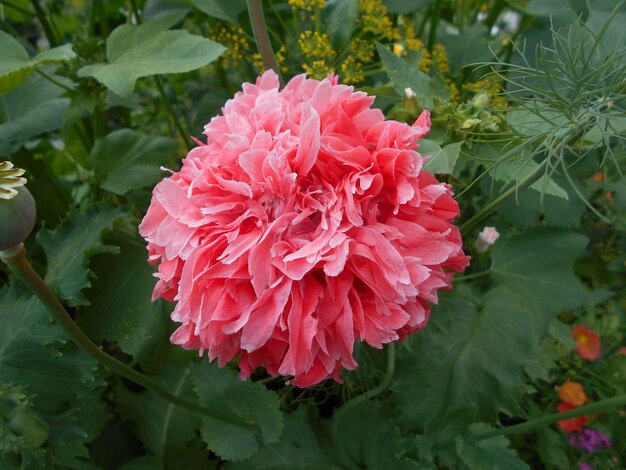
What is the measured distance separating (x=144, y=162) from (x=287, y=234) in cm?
34

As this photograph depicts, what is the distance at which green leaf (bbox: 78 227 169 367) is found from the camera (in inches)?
24.3

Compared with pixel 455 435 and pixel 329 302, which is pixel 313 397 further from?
pixel 329 302

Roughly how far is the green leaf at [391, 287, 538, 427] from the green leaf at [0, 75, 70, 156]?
53cm

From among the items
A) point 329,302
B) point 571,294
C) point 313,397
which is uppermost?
point 329,302

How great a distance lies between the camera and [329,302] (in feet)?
1.39

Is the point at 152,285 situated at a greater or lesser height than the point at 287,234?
lesser

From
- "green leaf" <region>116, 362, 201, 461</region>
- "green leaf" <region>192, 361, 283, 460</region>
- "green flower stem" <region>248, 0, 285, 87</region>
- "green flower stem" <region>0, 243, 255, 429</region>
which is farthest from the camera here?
"green leaf" <region>116, 362, 201, 461</region>

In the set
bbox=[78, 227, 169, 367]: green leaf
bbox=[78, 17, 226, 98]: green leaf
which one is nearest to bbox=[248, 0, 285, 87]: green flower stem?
bbox=[78, 17, 226, 98]: green leaf

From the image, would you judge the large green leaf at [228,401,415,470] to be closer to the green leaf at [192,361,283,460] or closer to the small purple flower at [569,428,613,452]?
the green leaf at [192,361,283,460]

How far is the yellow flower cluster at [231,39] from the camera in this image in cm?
77

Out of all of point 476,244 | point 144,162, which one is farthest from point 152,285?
point 476,244

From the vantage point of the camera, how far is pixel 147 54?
0.63m

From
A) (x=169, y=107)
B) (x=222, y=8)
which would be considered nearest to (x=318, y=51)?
(x=222, y=8)

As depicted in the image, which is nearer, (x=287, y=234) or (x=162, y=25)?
(x=287, y=234)
